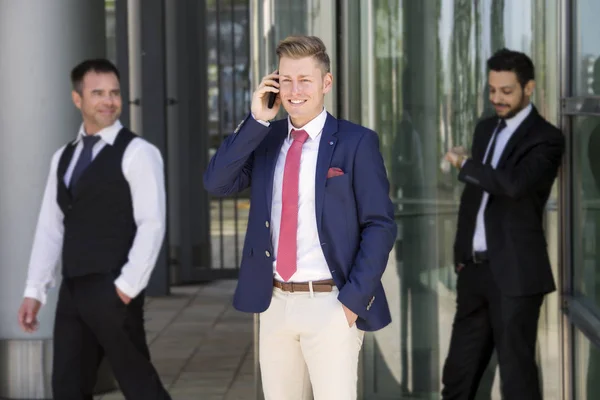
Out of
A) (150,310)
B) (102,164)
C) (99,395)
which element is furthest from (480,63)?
(150,310)

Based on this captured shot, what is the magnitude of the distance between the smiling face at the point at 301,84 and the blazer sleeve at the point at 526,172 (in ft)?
4.88

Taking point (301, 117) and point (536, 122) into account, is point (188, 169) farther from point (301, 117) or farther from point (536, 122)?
point (301, 117)

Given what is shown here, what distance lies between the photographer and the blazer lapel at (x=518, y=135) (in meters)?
5.21

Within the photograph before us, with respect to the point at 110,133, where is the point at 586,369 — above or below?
below

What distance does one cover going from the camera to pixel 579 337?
5.09m

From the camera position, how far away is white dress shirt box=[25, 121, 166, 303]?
489 cm

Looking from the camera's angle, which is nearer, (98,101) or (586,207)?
(586,207)

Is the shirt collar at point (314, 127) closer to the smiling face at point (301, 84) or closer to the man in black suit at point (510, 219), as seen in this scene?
the smiling face at point (301, 84)

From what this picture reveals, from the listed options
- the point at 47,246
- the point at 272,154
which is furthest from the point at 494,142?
the point at 47,246

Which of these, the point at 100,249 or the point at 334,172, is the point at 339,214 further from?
the point at 100,249

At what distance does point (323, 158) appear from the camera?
3.75m

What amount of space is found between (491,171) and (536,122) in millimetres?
302

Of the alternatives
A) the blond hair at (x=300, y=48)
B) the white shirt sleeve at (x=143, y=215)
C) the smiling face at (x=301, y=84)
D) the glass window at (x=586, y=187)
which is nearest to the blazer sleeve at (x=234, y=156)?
the smiling face at (x=301, y=84)

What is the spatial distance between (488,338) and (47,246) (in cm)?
192
